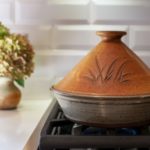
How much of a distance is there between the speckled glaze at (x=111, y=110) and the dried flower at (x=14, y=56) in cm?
33

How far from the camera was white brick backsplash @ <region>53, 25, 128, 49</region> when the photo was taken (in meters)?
1.19

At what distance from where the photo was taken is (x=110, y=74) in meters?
0.77

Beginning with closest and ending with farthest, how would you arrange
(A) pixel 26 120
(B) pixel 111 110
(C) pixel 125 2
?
(B) pixel 111 110 < (A) pixel 26 120 < (C) pixel 125 2

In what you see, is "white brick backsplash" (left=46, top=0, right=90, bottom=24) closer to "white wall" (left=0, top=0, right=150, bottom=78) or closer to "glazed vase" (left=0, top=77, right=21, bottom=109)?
"white wall" (left=0, top=0, right=150, bottom=78)

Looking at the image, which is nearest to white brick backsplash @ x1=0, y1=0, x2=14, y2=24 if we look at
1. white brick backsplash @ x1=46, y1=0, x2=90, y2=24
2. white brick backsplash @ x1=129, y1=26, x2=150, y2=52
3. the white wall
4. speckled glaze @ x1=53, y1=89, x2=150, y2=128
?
the white wall

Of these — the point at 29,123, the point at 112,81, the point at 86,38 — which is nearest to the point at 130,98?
the point at 112,81

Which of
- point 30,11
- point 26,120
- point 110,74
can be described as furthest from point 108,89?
point 30,11

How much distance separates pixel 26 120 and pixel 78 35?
0.37 m

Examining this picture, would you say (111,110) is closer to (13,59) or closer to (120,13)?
(13,59)

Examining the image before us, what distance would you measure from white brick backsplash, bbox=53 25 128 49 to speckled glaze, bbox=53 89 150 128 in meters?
0.45

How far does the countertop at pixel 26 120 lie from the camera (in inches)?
30.4

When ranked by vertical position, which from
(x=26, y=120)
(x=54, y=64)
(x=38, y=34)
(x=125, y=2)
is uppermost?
(x=125, y=2)

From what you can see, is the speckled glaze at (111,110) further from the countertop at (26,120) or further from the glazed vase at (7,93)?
the glazed vase at (7,93)

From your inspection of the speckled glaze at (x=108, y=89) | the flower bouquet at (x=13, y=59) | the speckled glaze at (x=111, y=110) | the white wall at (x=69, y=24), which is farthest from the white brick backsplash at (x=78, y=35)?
the speckled glaze at (x=111, y=110)
